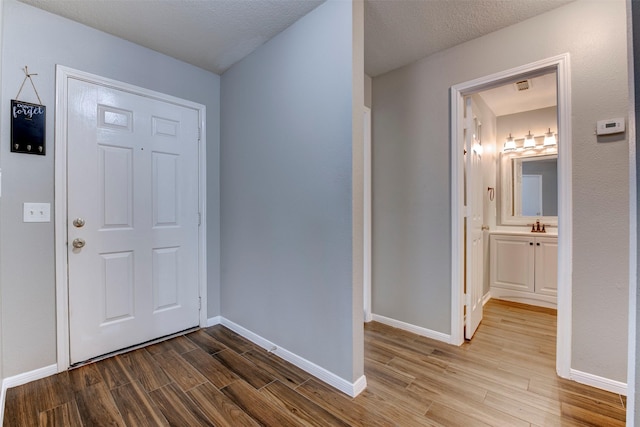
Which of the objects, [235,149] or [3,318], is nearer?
[3,318]

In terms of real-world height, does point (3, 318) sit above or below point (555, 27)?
below

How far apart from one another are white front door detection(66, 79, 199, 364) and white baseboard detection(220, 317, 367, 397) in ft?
2.11

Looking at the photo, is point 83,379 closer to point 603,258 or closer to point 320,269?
point 320,269

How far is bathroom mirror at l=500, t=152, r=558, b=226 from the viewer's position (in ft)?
11.9

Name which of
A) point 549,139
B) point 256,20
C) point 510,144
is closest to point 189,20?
point 256,20

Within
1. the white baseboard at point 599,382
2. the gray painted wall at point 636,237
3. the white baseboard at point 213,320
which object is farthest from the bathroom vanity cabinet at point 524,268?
the white baseboard at point 213,320

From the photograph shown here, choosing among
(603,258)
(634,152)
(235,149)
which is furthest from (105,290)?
(603,258)

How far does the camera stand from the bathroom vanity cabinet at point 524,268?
3.30m

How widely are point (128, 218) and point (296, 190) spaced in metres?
1.39

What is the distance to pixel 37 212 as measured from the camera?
1884 millimetres

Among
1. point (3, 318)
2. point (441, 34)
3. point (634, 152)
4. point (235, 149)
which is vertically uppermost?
point (441, 34)

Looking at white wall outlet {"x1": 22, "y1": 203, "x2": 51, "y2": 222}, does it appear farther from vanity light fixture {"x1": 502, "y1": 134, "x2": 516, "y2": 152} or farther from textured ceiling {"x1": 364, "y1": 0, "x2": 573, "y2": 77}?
vanity light fixture {"x1": 502, "y1": 134, "x2": 516, "y2": 152}

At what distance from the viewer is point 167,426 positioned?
1491 millimetres

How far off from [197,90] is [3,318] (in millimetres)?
2189
